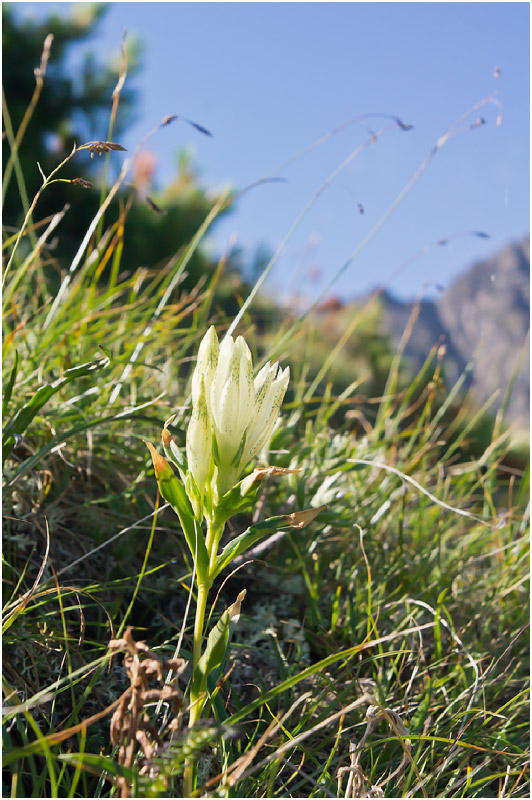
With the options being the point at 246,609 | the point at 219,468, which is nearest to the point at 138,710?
the point at 219,468

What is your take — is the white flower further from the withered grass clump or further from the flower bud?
the withered grass clump

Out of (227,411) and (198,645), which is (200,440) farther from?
(198,645)

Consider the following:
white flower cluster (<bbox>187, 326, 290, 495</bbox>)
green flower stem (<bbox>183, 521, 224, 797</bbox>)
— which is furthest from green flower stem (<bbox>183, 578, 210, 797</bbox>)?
white flower cluster (<bbox>187, 326, 290, 495</bbox>)

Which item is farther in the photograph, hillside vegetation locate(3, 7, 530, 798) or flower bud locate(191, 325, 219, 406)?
hillside vegetation locate(3, 7, 530, 798)

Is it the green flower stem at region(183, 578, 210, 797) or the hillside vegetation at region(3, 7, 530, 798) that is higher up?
the green flower stem at region(183, 578, 210, 797)

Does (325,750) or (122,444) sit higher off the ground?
(122,444)

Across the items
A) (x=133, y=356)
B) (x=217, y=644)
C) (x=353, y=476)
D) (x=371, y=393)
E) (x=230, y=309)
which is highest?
(x=217, y=644)

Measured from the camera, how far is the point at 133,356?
56.3 inches

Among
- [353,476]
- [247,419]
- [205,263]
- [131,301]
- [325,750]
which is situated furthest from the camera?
[205,263]

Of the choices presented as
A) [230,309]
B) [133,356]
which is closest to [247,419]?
[133,356]

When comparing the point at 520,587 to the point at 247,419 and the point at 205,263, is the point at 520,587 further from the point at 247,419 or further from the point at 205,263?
the point at 205,263

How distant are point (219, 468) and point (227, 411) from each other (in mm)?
64

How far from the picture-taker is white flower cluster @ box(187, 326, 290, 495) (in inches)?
24.3

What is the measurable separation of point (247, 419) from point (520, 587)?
102cm
